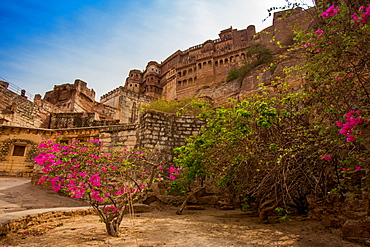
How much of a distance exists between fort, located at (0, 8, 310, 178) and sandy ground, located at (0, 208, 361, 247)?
334 cm

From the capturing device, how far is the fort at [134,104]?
8273 millimetres

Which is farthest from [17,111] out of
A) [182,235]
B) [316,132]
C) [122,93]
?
[316,132]

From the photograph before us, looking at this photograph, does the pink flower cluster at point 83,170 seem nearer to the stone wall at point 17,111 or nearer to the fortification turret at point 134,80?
the stone wall at point 17,111

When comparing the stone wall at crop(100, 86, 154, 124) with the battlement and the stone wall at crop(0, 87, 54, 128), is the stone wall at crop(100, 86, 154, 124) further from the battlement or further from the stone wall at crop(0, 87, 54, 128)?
the stone wall at crop(0, 87, 54, 128)

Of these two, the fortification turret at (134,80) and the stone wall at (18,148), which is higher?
the fortification turret at (134,80)

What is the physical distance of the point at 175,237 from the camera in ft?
11.0

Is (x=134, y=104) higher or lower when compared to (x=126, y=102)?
lower

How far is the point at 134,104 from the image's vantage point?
3167 cm

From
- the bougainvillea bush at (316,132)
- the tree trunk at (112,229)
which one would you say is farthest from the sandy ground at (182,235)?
the bougainvillea bush at (316,132)

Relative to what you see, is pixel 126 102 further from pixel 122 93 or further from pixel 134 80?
pixel 134 80

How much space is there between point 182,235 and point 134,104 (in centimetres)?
2944

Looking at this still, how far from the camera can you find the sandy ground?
9.75 ft

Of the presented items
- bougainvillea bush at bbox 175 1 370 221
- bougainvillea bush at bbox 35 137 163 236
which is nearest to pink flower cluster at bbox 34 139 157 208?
bougainvillea bush at bbox 35 137 163 236

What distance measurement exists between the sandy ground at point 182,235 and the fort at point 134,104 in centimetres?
334
